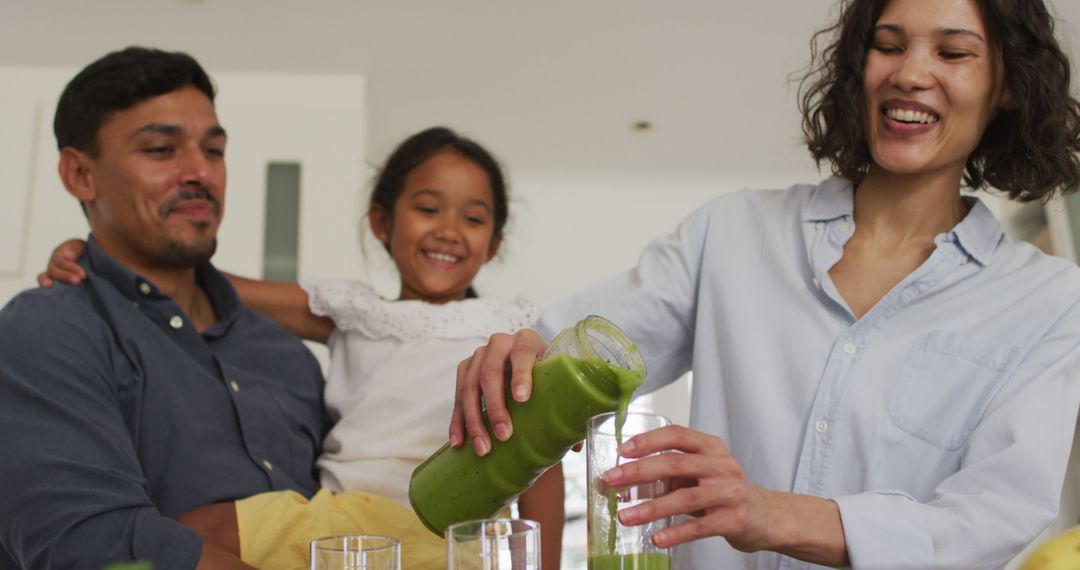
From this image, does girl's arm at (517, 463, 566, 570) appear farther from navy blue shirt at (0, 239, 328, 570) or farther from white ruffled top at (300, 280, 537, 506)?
navy blue shirt at (0, 239, 328, 570)

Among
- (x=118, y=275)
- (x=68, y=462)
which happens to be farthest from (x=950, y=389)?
(x=118, y=275)

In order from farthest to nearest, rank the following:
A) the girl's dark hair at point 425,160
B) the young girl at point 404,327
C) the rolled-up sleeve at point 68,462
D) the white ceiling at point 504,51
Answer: the white ceiling at point 504,51 → the girl's dark hair at point 425,160 → the young girl at point 404,327 → the rolled-up sleeve at point 68,462

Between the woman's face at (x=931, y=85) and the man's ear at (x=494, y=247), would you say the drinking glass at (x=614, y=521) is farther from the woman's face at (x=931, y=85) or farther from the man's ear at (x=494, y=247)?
the man's ear at (x=494, y=247)

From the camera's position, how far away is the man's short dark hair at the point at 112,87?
1.79 metres

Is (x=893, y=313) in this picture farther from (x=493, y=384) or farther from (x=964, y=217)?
(x=493, y=384)

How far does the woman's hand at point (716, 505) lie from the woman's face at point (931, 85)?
1.75ft

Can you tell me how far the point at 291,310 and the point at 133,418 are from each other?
521 mm

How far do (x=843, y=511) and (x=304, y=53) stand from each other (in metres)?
3.32

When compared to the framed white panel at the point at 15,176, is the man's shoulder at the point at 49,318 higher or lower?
lower

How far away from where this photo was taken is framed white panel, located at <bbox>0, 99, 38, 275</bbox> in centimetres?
387

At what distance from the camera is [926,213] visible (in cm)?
147

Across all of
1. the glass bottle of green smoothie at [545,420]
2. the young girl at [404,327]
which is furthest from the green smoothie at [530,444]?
the young girl at [404,327]

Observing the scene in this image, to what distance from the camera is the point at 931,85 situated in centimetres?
138

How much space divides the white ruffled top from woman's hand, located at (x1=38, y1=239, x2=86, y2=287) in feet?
1.37
